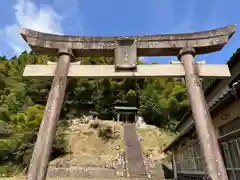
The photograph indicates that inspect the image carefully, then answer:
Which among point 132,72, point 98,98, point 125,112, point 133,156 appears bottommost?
point 132,72

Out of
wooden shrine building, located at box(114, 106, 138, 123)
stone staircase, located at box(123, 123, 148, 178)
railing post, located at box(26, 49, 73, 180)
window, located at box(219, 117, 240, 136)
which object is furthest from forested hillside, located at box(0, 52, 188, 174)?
railing post, located at box(26, 49, 73, 180)

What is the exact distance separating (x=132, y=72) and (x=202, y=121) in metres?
1.88

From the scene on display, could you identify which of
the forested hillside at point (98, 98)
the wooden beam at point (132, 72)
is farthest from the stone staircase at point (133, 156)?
the wooden beam at point (132, 72)

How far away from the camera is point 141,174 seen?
18.4 meters

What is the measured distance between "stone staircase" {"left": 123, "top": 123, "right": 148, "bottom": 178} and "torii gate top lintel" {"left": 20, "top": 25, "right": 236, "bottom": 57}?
15958mm

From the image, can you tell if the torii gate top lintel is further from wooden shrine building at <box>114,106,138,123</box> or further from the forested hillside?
wooden shrine building at <box>114,106,138,123</box>

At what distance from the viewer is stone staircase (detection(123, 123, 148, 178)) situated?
733 inches

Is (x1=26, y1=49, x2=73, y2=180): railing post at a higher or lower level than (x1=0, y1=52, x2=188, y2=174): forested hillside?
lower

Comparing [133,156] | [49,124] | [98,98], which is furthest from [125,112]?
[49,124]

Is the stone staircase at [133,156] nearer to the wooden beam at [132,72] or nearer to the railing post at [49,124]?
the wooden beam at [132,72]

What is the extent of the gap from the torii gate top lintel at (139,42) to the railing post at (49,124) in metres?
0.34

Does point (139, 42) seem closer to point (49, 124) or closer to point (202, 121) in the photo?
point (202, 121)

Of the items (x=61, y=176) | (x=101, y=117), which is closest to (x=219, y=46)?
(x=61, y=176)

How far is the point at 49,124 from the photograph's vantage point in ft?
12.4
